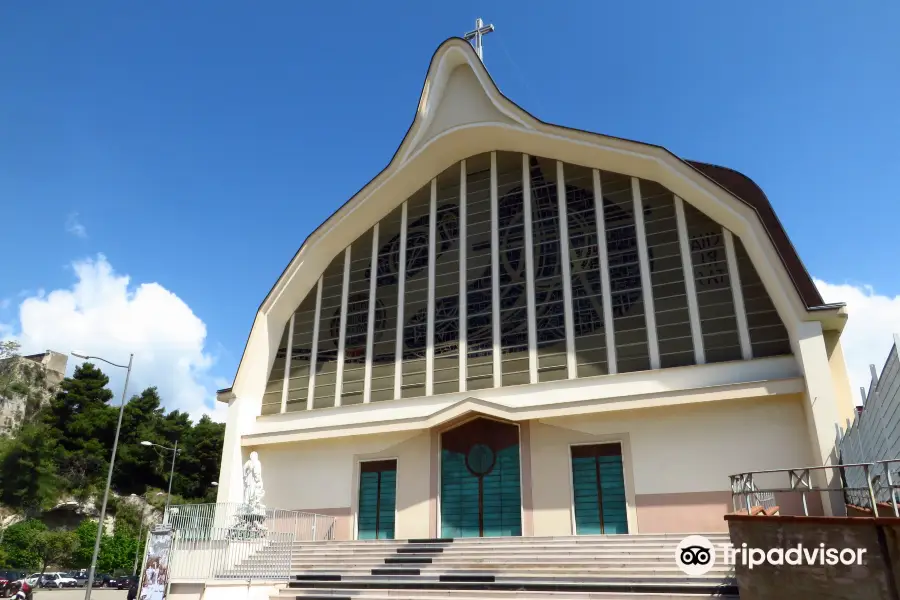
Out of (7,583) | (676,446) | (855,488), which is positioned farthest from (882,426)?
(7,583)

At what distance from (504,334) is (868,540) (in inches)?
431

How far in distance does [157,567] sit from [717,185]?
1476cm

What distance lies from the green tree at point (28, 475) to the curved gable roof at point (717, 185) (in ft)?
101

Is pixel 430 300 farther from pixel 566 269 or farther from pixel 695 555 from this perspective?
pixel 695 555

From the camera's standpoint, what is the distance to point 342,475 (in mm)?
17531

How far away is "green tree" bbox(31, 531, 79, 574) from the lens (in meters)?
34.8

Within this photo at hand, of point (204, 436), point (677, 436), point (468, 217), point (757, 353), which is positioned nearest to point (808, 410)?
point (757, 353)

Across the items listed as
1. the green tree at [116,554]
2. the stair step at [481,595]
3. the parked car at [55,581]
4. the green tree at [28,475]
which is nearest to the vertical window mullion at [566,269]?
the stair step at [481,595]

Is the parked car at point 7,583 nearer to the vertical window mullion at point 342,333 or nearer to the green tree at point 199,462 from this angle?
the vertical window mullion at point 342,333

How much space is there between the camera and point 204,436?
168ft

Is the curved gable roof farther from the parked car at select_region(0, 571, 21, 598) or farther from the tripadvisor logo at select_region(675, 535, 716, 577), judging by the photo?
the parked car at select_region(0, 571, 21, 598)

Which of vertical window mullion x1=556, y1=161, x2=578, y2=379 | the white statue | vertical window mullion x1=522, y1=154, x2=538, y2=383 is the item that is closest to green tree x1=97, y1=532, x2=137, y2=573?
the white statue

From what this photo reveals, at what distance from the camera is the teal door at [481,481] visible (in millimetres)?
15469

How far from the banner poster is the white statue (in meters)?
3.68
